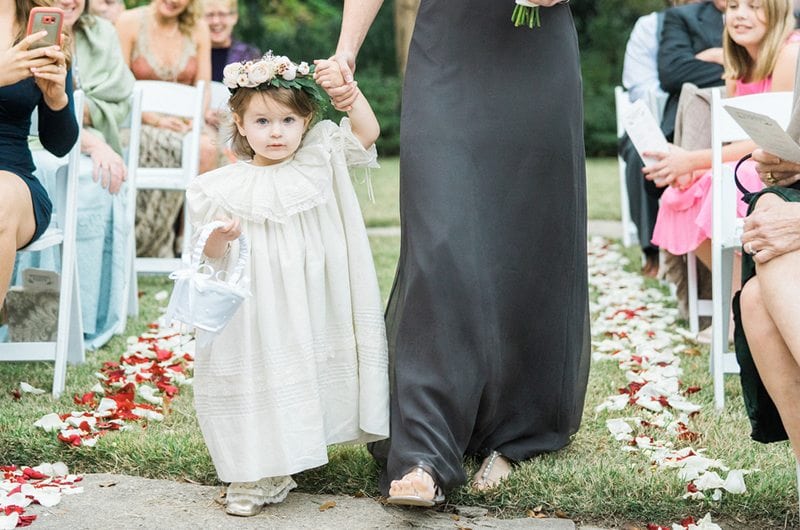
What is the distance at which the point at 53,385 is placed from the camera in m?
4.75

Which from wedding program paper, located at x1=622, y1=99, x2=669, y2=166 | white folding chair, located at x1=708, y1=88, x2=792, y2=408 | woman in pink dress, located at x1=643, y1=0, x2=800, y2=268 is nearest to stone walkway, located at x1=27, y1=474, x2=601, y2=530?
white folding chair, located at x1=708, y1=88, x2=792, y2=408

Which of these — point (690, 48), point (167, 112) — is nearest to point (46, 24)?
point (167, 112)

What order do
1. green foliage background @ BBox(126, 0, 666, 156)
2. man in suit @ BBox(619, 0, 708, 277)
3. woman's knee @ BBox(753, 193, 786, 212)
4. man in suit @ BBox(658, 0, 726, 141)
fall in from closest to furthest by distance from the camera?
1. woman's knee @ BBox(753, 193, 786, 212)
2. man in suit @ BBox(658, 0, 726, 141)
3. man in suit @ BBox(619, 0, 708, 277)
4. green foliage background @ BBox(126, 0, 666, 156)

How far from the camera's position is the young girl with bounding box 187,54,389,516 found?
131 inches

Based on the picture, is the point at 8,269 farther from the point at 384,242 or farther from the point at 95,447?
the point at 384,242

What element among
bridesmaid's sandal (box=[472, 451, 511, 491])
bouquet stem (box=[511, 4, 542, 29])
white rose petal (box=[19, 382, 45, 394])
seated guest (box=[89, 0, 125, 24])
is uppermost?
seated guest (box=[89, 0, 125, 24])

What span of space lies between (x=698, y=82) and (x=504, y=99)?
3.86 meters

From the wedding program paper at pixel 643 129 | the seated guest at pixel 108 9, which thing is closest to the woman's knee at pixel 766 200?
the wedding program paper at pixel 643 129

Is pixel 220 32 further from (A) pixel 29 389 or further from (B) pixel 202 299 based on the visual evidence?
(B) pixel 202 299

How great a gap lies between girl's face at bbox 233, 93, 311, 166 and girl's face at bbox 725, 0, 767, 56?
8.25ft

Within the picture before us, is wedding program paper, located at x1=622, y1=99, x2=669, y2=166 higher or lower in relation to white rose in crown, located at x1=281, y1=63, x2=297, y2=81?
lower

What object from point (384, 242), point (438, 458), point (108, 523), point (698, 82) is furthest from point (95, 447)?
point (384, 242)

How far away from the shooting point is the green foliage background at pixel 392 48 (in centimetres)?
1994

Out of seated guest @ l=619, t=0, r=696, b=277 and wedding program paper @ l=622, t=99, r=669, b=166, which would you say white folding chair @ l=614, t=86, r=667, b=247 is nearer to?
seated guest @ l=619, t=0, r=696, b=277
